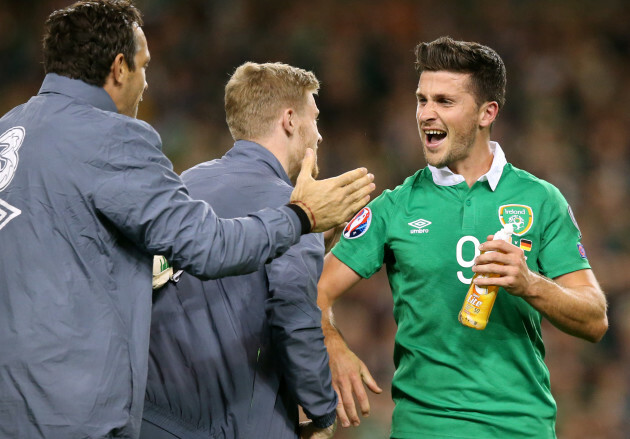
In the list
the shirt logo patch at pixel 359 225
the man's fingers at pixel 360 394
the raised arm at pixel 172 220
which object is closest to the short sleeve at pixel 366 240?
the shirt logo patch at pixel 359 225

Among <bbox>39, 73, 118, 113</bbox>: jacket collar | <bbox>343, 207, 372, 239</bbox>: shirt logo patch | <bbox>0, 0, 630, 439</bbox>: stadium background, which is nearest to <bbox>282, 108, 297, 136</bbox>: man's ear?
<bbox>343, 207, 372, 239</bbox>: shirt logo patch

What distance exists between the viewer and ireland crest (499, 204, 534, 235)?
9.25ft

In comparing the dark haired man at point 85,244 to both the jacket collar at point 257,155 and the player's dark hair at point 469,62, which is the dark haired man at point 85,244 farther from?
the player's dark hair at point 469,62

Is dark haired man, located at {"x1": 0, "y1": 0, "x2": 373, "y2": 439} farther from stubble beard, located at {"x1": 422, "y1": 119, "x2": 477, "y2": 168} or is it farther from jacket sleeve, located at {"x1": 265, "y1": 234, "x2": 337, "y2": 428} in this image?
stubble beard, located at {"x1": 422, "y1": 119, "x2": 477, "y2": 168}

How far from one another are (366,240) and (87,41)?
1.17 meters

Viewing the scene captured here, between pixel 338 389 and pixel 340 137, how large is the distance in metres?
4.94

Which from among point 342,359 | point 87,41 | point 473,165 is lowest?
point 342,359

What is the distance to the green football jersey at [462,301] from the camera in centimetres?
271

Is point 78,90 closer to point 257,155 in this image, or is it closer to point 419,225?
point 257,155

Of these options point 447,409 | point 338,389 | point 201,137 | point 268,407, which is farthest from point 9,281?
point 201,137

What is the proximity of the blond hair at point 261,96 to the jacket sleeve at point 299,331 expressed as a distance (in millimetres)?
495

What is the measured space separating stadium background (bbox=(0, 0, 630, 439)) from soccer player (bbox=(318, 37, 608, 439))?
3714mm

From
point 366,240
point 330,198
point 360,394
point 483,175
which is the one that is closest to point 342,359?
point 360,394

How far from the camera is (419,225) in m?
2.90
